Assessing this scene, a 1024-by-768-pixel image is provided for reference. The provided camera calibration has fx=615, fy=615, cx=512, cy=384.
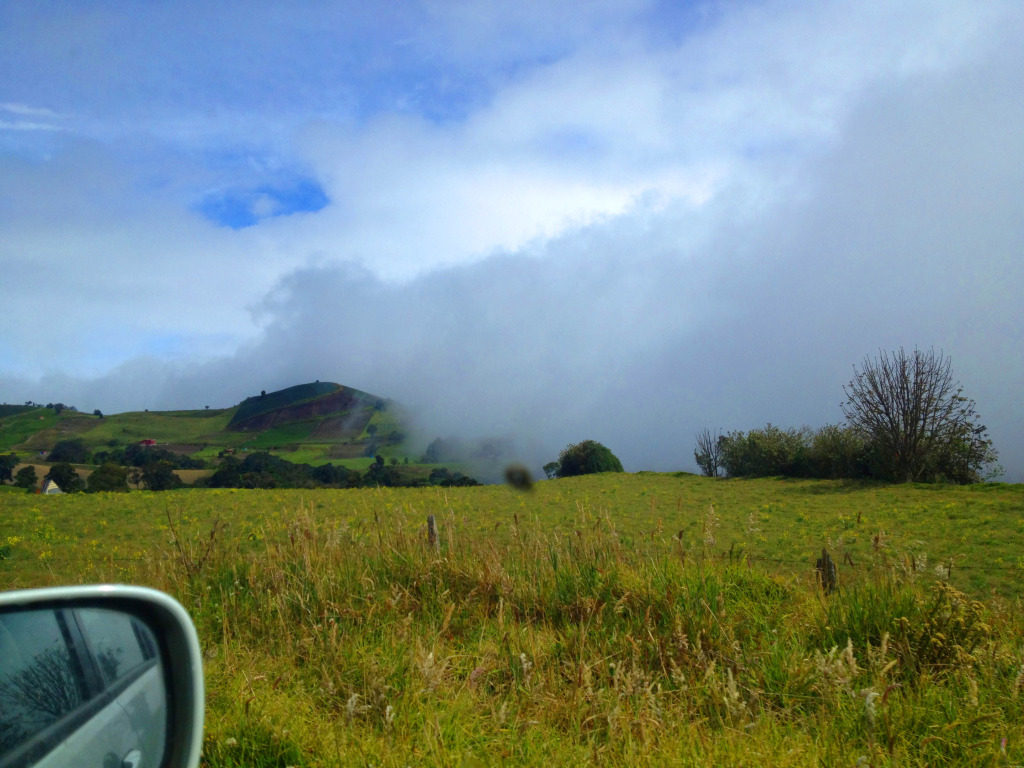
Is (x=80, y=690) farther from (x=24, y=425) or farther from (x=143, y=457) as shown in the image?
(x=24, y=425)

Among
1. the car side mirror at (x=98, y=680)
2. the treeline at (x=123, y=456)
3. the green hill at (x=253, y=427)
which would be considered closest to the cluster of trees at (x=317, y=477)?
the green hill at (x=253, y=427)

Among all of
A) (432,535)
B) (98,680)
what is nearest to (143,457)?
(432,535)

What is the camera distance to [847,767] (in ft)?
9.41

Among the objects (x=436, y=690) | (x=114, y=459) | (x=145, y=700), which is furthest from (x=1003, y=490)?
(x=114, y=459)

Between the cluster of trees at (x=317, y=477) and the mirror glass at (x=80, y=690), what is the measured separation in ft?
87.6

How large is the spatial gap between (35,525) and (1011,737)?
2114 cm

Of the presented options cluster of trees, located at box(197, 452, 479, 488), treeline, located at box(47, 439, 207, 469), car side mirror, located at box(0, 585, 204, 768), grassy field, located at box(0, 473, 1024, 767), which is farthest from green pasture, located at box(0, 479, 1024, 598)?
treeline, located at box(47, 439, 207, 469)

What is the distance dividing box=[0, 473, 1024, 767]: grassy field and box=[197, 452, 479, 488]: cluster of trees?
22.3 metres

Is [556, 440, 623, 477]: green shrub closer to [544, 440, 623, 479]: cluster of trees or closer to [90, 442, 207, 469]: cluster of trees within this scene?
[544, 440, 623, 479]: cluster of trees

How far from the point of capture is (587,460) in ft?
125

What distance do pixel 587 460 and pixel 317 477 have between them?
17.9 m

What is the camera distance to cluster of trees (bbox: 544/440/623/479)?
3806 centimetres

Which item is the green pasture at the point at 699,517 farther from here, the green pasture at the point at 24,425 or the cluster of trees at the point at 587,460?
the green pasture at the point at 24,425

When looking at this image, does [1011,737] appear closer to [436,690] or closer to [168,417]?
[436,690]
